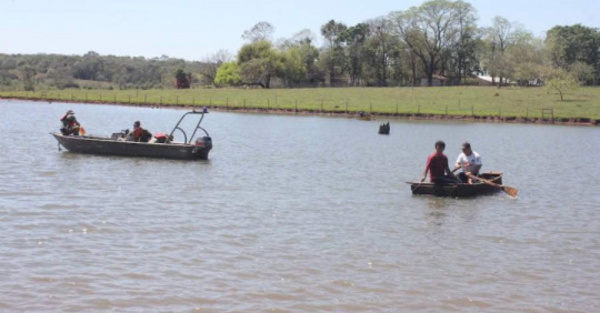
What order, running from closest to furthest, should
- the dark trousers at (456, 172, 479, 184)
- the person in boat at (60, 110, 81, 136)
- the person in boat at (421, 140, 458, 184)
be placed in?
the person in boat at (421, 140, 458, 184), the dark trousers at (456, 172, 479, 184), the person in boat at (60, 110, 81, 136)

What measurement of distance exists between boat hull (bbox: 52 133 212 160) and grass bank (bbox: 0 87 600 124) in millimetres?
49136

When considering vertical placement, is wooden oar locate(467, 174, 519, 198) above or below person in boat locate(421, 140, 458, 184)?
below

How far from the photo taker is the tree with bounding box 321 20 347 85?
5295 inches

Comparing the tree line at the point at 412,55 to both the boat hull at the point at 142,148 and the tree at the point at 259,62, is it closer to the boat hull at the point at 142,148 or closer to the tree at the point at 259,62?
the tree at the point at 259,62

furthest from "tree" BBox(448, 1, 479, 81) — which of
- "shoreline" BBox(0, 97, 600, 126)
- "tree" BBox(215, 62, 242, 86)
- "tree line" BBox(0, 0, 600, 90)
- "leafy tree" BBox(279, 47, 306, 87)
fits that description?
"shoreline" BBox(0, 97, 600, 126)

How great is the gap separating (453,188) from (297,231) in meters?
6.99

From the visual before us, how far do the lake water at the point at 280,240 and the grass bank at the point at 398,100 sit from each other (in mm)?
48044

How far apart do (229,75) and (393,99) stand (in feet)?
141

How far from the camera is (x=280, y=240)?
583 inches

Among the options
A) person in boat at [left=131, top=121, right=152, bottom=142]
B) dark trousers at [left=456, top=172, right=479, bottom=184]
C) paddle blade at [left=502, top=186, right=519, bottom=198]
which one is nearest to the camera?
paddle blade at [left=502, top=186, right=519, bottom=198]

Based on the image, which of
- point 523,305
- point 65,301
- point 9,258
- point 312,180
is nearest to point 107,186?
point 312,180

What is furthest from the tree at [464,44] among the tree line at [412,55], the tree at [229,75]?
the tree at [229,75]

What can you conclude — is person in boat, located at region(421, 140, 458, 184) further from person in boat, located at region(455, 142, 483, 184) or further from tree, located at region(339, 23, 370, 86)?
tree, located at region(339, 23, 370, 86)

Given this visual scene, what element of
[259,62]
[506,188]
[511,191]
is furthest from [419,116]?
[511,191]
